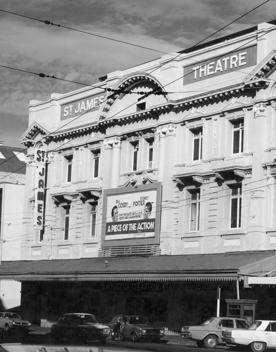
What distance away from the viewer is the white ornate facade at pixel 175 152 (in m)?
35.3

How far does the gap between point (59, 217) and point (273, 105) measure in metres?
17.4

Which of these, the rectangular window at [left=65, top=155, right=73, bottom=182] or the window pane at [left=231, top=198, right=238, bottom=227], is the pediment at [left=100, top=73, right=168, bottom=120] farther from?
the window pane at [left=231, top=198, right=238, bottom=227]

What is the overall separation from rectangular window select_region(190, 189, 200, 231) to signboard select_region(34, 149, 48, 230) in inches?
479

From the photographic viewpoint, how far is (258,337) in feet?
93.6

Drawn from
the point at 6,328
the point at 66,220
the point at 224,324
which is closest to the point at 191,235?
the point at 224,324

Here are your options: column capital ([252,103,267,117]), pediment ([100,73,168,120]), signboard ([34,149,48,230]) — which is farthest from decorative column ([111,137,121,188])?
column capital ([252,103,267,117])

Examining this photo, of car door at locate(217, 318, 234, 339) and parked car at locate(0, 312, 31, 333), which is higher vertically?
car door at locate(217, 318, 234, 339)

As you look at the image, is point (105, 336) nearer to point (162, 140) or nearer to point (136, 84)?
point (162, 140)

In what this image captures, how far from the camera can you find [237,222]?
36.2 m

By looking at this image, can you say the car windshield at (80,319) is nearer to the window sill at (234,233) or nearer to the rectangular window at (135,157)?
the window sill at (234,233)

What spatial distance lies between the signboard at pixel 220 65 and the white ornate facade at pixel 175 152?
2.1 inches

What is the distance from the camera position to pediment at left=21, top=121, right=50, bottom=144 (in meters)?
49.8

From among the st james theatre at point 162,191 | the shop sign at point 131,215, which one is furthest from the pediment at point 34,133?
the shop sign at point 131,215

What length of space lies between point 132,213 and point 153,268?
5.60 meters
